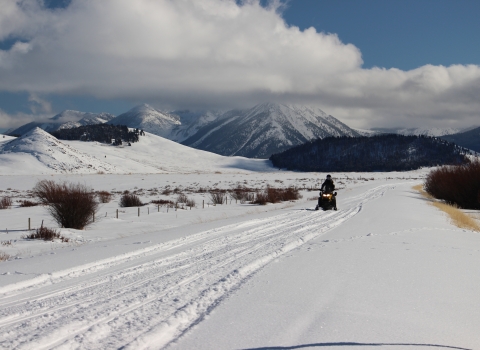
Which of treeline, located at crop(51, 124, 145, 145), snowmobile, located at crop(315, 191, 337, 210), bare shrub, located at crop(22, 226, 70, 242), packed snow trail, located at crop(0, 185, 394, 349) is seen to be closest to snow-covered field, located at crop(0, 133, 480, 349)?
packed snow trail, located at crop(0, 185, 394, 349)

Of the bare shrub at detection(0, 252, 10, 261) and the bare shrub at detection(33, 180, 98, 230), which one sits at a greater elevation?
the bare shrub at detection(33, 180, 98, 230)

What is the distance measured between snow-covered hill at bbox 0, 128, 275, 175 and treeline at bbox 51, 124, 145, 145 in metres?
5.10

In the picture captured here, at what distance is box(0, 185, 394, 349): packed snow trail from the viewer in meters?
4.06

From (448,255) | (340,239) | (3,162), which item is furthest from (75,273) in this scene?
(3,162)

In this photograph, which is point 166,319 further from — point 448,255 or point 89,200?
point 89,200

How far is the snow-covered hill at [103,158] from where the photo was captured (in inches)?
3834

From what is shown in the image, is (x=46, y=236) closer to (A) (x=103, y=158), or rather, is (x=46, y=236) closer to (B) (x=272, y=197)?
(B) (x=272, y=197)

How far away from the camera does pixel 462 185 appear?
3089 cm

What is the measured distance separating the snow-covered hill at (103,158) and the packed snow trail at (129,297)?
9038cm

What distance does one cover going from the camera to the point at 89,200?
16.0m

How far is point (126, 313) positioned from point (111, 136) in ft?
568

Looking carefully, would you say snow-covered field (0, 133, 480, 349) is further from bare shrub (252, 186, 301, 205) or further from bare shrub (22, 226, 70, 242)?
bare shrub (252, 186, 301, 205)

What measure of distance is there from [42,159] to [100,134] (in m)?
67.8

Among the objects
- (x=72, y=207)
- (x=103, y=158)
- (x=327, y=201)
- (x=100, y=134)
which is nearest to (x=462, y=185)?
(x=327, y=201)
